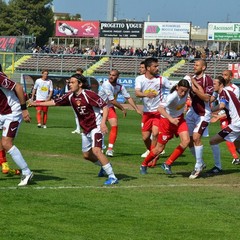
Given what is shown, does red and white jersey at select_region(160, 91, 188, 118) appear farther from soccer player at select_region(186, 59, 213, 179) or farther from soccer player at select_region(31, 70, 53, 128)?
soccer player at select_region(31, 70, 53, 128)

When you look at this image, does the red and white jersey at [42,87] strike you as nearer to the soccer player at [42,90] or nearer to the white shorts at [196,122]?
the soccer player at [42,90]

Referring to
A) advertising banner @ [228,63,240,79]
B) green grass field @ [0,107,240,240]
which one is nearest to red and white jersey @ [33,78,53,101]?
green grass field @ [0,107,240,240]

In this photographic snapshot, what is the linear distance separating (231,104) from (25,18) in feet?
327

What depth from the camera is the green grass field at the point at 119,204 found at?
8797 millimetres

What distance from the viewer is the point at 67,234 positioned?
855 centimetres

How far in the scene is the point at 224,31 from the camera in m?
64.1

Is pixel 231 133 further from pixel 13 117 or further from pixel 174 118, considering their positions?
pixel 13 117

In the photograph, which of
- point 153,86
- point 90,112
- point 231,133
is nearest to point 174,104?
point 231,133

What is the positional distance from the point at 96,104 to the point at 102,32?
56.2 metres

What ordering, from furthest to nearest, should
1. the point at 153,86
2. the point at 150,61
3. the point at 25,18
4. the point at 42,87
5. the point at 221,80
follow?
1. the point at 25,18
2. the point at 42,87
3. the point at 153,86
4. the point at 150,61
5. the point at 221,80

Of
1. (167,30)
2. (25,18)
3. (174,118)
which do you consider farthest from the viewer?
(25,18)

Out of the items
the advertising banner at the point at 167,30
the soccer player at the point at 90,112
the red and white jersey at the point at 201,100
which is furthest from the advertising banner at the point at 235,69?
the soccer player at the point at 90,112

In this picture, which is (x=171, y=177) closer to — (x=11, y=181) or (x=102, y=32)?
(x=11, y=181)

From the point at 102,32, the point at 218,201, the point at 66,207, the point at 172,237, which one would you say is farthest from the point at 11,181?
the point at 102,32
